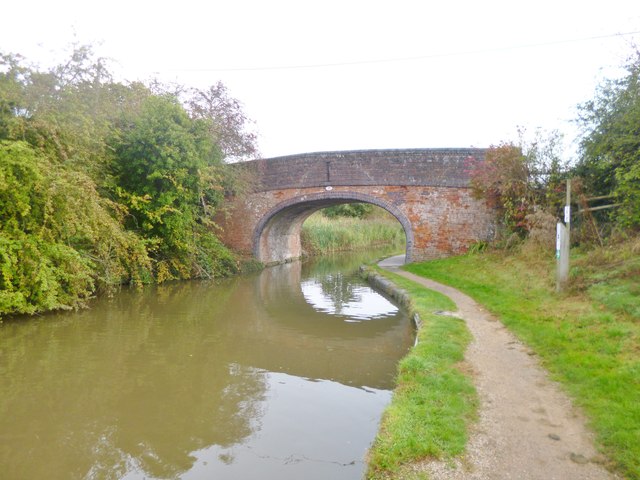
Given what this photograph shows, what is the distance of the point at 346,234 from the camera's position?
26.8 meters

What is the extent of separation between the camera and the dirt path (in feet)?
9.61

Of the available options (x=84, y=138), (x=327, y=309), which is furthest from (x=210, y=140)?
(x=327, y=309)

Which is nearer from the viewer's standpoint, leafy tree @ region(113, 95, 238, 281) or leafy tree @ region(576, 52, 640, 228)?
→ leafy tree @ region(576, 52, 640, 228)

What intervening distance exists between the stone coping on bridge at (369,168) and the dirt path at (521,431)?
10.5 metres

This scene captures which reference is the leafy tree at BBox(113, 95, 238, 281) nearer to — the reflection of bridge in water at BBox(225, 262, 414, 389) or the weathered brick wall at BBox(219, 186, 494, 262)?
the reflection of bridge in water at BBox(225, 262, 414, 389)

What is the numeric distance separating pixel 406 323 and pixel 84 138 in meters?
7.31

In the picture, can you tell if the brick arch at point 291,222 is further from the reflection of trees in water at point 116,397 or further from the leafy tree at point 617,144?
the reflection of trees in water at point 116,397

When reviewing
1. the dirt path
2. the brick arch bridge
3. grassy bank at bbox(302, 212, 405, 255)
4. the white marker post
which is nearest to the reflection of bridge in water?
the dirt path

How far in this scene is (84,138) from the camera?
967 cm

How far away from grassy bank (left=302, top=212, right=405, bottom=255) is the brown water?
51.6 feet

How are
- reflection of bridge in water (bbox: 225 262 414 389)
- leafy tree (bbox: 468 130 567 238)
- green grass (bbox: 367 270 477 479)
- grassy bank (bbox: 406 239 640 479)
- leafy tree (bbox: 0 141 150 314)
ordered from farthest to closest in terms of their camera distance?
leafy tree (bbox: 468 130 567 238), leafy tree (bbox: 0 141 150 314), reflection of bridge in water (bbox: 225 262 414 389), grassy bank (bbox: 406 239 640 479), green grass (bbox: 367 270 477 479)

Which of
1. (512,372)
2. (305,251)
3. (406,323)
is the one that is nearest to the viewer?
(512,372)

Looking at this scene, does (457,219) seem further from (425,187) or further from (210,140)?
(210,140)

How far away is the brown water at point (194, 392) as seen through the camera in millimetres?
3496
